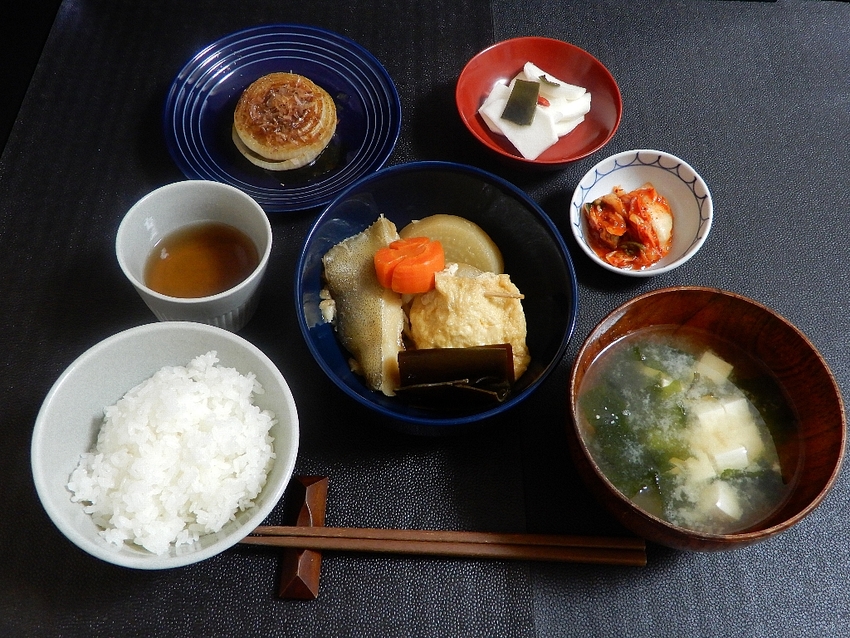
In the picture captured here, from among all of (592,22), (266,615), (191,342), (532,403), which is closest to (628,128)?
(592,22)

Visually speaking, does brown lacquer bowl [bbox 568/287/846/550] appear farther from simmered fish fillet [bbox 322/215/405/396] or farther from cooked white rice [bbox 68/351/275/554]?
cooked white rice [bbox 68/351/275/554]

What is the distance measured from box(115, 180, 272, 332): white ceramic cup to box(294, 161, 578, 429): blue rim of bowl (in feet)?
0.49

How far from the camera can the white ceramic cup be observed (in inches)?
62.8

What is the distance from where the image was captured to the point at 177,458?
1440 millimetres

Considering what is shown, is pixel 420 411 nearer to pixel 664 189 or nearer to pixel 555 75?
pixel 664 189

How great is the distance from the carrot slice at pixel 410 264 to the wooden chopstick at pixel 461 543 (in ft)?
2.16

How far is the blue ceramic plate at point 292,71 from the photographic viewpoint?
2.00m

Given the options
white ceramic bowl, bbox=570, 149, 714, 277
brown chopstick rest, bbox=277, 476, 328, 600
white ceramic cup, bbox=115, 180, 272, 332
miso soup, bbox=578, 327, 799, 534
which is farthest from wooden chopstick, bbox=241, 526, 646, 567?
white ceramic bowl, bbox=570, 149, 714, 277

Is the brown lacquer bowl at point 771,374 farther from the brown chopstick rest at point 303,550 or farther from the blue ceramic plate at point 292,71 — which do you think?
the blue ceramic plate at point 292,71

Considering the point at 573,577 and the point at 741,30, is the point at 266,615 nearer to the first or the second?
the point at 573,577

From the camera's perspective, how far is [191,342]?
4.99 feet

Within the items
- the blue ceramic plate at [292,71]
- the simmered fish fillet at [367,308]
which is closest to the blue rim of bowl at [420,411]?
the simmered fish fillet at [367,308]

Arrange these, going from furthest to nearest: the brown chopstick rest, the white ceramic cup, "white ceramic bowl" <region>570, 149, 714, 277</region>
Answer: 1. "white ceramic bowl" <region>570, 149, 714, 277</region>
2. the white ceramic cup
3. the brown chopstick rest

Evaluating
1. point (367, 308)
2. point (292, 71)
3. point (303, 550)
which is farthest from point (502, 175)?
point (303, 550)
